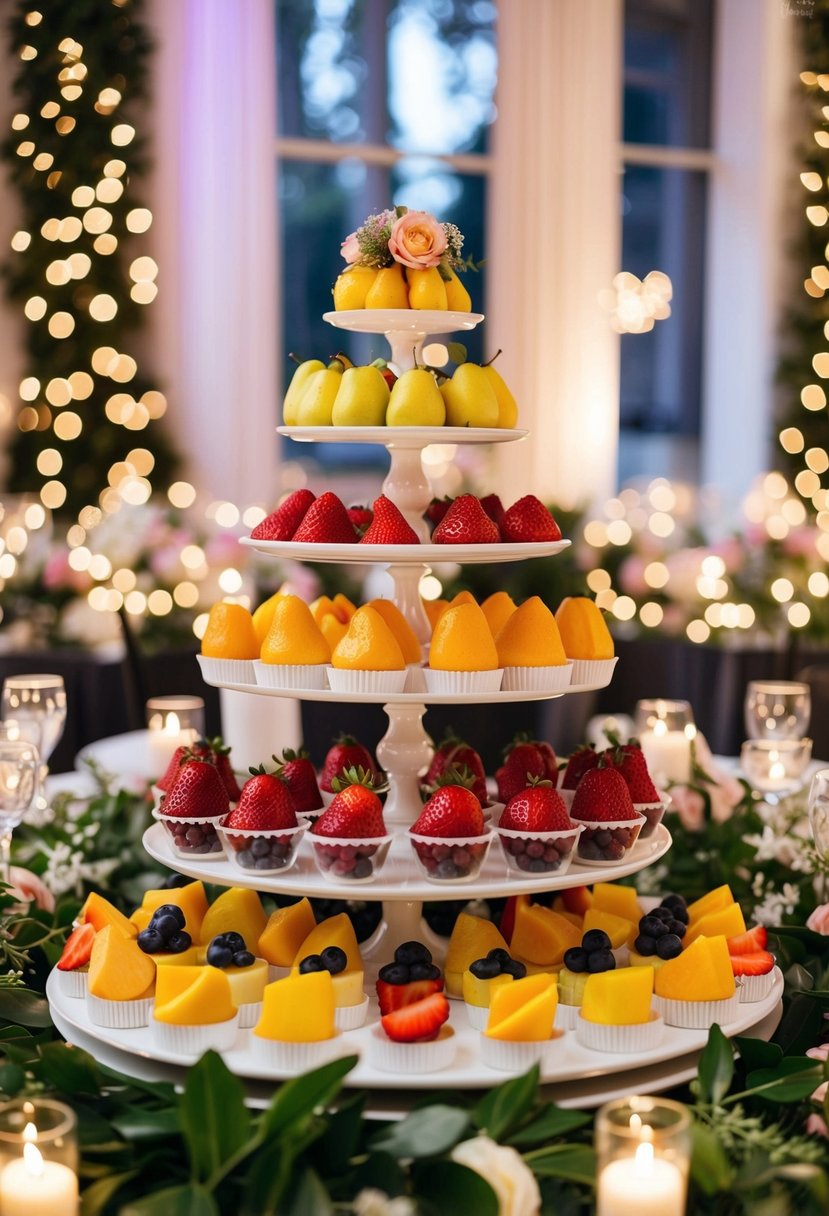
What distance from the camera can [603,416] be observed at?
6836mm

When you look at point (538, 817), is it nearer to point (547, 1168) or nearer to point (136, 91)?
point (547, 1168)

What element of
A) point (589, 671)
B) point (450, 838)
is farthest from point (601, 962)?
point (589, 671)

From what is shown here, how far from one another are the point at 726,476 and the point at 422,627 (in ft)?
19.1

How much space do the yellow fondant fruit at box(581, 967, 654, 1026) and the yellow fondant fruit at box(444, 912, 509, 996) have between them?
0.18 m

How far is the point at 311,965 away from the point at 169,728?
0.97 metres

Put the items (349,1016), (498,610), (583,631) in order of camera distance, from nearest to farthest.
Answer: (349,1016), (583,631), (498,610)

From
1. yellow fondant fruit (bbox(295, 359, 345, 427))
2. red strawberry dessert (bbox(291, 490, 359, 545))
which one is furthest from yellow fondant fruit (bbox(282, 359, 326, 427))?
red strawberry dessert (bbox(291, 490, 359, 545))

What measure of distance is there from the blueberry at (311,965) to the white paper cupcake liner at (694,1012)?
38cm

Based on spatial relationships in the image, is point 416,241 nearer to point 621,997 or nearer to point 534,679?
point 534,679

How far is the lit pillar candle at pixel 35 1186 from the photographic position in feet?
3.99

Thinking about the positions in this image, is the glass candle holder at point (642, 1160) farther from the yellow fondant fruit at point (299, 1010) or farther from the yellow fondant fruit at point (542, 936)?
the yellow fondant fruit at point (542, 936)

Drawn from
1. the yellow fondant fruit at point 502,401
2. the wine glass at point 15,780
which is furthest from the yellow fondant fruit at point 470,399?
the wine glass at point 15,780

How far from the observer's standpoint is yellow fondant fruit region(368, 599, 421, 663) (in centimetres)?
173

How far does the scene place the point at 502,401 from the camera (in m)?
1.79
